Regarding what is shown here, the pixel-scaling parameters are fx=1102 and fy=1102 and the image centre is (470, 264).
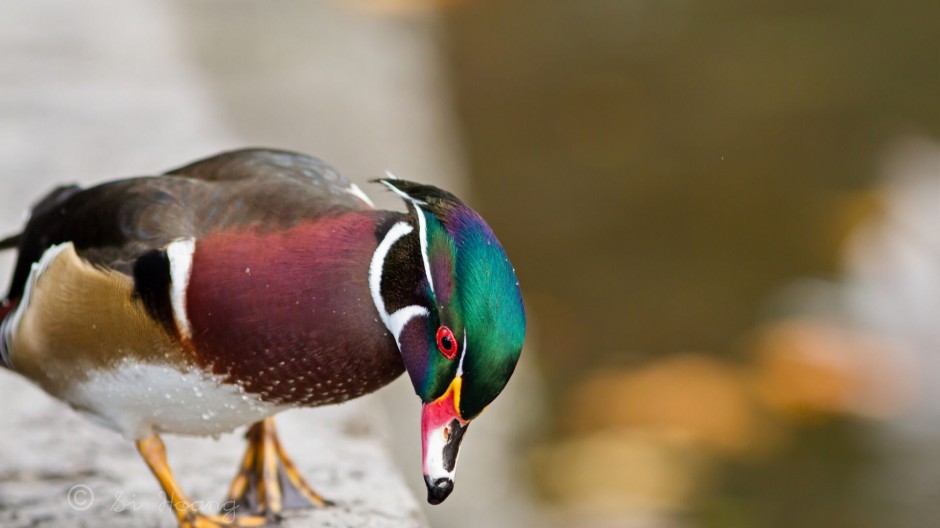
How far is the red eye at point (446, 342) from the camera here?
155 cm

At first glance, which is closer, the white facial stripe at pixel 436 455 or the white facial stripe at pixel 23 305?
the white facial stripe at pixel 436 455

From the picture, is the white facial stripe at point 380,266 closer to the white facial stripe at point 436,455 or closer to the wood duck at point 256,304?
the wood duck at point 256,304

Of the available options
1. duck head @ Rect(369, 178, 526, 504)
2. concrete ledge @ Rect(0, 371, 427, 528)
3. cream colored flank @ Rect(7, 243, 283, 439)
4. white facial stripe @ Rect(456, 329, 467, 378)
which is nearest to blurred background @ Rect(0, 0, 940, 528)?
concrete ledge @ Rect(0, 371, 427, 528)

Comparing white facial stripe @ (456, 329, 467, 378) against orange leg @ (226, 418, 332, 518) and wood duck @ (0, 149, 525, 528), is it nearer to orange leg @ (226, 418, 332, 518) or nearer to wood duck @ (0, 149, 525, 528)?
Result: wood duck @ (0, 149, 525, 528)

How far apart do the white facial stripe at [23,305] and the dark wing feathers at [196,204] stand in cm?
2

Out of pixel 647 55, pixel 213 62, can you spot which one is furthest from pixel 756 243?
pixel 213 62

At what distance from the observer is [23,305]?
2158mm

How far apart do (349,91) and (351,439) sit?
89.9 inches

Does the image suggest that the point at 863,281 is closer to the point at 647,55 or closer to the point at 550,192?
the point at 550,192

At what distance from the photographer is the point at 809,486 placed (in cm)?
418

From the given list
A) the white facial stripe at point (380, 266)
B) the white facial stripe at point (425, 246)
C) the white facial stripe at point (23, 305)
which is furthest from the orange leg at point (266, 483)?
the white facial stripe at point (425, 246)

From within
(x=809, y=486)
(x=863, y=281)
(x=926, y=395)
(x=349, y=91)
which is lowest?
(x=809, y=486)

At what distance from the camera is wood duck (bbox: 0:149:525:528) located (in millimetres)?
1576

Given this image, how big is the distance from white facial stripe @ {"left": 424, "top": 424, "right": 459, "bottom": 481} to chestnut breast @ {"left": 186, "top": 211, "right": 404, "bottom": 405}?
0.18 m
